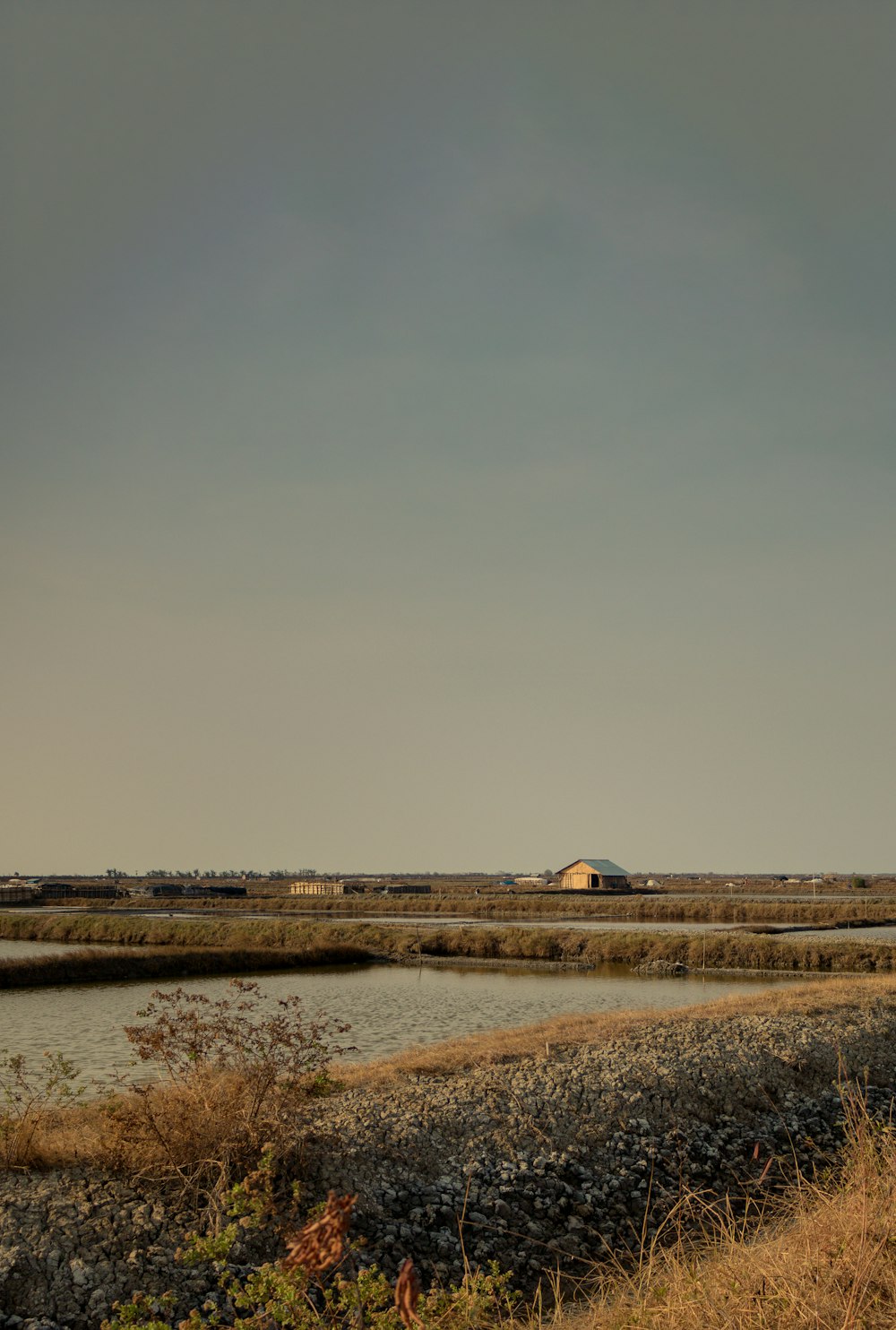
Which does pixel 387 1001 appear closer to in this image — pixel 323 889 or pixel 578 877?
pixel 323 889

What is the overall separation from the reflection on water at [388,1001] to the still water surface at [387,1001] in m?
0.03

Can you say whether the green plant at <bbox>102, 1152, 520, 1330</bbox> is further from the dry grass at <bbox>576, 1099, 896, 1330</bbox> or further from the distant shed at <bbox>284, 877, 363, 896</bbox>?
the distant shed at <bbox>284, 877, 363, 896</bbox>

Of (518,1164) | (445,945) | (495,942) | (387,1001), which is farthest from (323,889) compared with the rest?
(518,1164)

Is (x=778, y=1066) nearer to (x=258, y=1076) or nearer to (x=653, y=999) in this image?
(x=258, y=1076)

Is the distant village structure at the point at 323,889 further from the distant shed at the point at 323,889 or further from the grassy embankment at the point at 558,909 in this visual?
the grassy embankment at the point at 558,909

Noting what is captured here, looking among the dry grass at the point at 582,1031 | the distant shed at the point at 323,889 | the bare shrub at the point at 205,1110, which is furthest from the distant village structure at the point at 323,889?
the bare shrub at the point at 205,1110

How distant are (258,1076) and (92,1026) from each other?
18.6 metres

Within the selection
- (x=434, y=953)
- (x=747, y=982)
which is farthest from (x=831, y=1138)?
(x=434, y=953)

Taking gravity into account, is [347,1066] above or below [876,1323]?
below

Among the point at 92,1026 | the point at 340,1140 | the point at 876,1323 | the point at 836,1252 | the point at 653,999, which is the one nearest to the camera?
the point at 876,1323

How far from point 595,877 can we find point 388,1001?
106569mm

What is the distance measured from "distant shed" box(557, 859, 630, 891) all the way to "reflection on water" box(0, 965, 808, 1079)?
90897mm

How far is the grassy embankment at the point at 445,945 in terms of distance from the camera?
4534 cm

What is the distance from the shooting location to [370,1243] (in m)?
10.9
